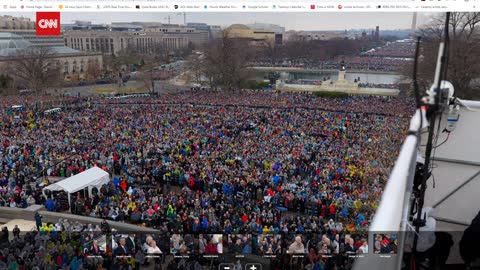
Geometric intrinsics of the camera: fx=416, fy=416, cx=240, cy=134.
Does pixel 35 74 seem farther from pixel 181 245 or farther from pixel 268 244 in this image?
pixel 268 244

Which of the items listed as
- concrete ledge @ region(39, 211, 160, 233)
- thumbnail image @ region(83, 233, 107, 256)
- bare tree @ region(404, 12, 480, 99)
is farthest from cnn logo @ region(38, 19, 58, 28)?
bare tree @ region(404, 12, 480, 99)

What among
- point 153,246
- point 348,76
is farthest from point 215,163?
point 348,76

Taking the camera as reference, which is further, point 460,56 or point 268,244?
point 460,56

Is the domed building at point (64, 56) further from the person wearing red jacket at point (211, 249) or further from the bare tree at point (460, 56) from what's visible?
the person wearing red jacket at point (211, 249)

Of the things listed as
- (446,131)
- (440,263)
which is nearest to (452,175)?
(446,131)

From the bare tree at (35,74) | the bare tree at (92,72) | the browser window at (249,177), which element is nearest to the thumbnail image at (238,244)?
the browser window at (249,177)
